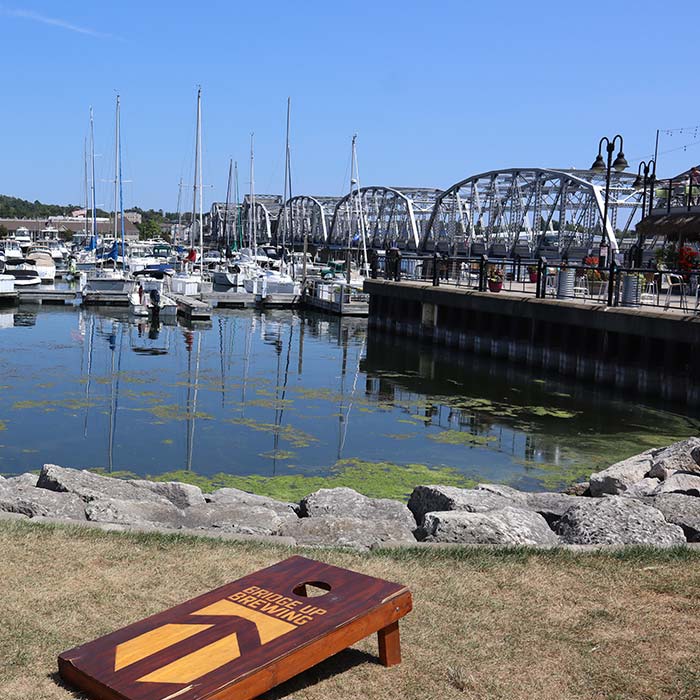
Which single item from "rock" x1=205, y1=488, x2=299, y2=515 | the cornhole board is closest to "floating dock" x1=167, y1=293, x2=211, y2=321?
"rock" x1=205, y1=488, x2=299, y2=515

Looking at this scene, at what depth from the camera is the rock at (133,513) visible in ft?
31.6

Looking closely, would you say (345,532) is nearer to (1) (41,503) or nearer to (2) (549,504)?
(1) (41,503)

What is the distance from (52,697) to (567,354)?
93.8 feet

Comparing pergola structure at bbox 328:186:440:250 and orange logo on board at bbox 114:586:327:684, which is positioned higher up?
pergola structure at bbox 328:186:440:250

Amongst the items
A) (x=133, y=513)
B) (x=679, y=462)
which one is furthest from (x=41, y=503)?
(x=679, y=462)

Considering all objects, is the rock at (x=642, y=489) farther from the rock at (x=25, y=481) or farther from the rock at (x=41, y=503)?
the rock at (x=25, y=481)

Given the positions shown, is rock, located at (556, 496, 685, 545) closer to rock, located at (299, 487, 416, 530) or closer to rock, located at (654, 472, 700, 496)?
rock, located at (299, 487, 416, 530)

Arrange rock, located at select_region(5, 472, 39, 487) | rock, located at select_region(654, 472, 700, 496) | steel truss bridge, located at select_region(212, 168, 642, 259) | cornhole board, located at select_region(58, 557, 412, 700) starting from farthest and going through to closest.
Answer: steel truss bridge, located at select_region(212, 168, 642, 259)
rock, located at select_region(5, 472, 39, 487)
rock, located at select_region(654, 472, 700, 496)
cornhole board, located at select_region(58, 557, 412, 700)

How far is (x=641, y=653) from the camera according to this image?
244 inches

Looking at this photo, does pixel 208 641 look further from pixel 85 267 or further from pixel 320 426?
pixel 85 267

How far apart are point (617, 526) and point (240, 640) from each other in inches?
200

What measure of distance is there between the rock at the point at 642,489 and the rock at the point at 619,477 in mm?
100

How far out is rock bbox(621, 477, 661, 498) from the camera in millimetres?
12430

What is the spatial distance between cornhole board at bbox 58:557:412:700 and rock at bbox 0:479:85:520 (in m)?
4.02
